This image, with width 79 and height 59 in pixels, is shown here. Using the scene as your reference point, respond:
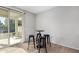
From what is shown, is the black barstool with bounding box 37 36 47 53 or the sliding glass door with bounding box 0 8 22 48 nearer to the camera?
the black barstool with bounding box 37 36 47 53

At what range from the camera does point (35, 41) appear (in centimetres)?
274

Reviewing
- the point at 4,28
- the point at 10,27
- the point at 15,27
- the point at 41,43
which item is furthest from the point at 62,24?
the point at 4,28

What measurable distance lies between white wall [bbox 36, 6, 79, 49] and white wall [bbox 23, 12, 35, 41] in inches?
7.6

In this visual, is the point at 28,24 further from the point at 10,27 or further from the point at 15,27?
the point at 10,27

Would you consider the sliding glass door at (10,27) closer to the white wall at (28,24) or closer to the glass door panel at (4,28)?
the glass door panel at (4,28)

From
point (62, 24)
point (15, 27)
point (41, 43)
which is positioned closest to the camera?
point (41, 43)

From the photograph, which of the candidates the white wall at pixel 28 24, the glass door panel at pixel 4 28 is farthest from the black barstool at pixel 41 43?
the glass door panel at pixel 4 28

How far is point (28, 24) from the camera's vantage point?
296 centimetres

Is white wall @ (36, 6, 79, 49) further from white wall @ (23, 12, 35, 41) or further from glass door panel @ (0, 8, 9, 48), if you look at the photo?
glass door panel @ (0, 8, 9, 48)

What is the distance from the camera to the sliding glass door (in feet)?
9.91

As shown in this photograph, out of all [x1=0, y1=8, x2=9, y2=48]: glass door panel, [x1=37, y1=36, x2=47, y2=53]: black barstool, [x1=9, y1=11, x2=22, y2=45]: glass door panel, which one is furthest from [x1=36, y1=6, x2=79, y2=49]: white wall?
[x1=0, y1=8, x2=9, y2=48]: glass door panel

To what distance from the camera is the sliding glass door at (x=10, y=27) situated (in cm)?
302

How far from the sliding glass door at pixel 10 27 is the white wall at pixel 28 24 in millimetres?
228

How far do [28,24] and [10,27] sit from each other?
94 cm
